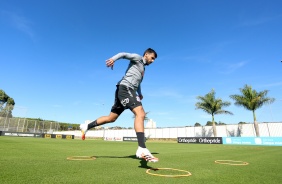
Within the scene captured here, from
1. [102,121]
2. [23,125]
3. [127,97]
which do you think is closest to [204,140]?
[102,121]

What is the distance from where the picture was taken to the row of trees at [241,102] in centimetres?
3119

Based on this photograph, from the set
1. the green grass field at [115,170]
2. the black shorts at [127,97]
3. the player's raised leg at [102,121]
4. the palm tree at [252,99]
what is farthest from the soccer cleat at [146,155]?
the palm tree at [252,99]

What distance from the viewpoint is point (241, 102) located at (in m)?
32.4

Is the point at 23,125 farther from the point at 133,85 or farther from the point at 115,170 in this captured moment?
the point at 115,170

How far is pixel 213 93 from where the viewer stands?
36.3 meters

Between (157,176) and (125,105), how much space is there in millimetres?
1657

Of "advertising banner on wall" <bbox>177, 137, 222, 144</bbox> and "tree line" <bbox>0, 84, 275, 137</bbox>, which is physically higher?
"tree line" <bbox>0, 84, 275, 137</bbox>

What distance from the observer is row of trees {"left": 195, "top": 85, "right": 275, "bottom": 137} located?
102 ft

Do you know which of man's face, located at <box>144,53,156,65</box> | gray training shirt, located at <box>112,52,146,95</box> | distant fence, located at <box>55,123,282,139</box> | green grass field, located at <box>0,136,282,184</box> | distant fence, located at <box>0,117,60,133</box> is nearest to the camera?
green grass field, located at <box>0,136,282,184</box>

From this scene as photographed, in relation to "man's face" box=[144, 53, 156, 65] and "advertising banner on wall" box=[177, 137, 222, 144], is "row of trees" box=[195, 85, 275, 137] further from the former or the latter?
"man's face" box=[144, 53, 156, 65]

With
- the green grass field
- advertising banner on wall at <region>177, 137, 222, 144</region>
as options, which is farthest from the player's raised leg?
advertising banner on wall at <region>177, 137, 222, 144</region>

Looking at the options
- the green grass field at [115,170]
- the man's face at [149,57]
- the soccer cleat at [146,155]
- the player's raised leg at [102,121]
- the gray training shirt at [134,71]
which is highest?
the man's face at [149,57]

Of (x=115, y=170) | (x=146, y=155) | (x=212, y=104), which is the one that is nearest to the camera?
(x=115, y=170)

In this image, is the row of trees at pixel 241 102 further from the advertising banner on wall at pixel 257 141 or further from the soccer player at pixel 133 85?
the soccer player at pixel 133 85
